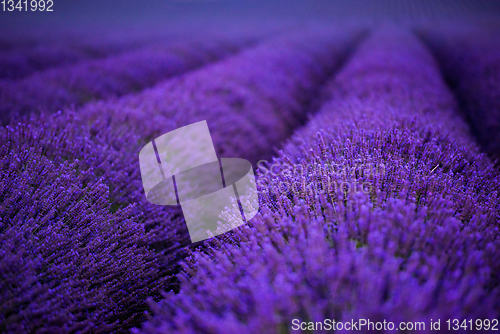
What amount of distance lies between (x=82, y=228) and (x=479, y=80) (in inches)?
127

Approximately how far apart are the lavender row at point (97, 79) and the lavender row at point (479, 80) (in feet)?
9.43

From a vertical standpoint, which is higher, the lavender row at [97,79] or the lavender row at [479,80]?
the lavender row at [97,79]

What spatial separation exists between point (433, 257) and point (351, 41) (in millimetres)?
6080

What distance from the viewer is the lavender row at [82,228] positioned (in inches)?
34.7

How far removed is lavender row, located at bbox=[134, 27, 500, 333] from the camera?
66 centimetres

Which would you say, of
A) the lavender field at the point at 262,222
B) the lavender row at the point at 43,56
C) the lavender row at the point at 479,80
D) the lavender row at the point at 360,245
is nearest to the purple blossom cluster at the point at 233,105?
the lavender field at the point at 262,222

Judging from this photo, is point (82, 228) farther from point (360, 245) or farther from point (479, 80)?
point (479, 80)

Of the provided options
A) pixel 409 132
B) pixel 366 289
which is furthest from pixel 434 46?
pixel 366 289

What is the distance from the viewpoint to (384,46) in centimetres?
414

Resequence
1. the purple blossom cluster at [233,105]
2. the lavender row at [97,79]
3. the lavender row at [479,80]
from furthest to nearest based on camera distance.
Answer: the lavender row at [97,79]
the lavender row at [479,80]
the purple blossom cluster at [233,105]

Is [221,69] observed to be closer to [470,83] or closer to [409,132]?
[409,132]

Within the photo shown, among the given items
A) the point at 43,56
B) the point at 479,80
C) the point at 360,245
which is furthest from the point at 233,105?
the point at 43,56

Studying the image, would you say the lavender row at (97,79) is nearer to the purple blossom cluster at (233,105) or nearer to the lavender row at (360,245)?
the purple blossom cluster at (233,105)

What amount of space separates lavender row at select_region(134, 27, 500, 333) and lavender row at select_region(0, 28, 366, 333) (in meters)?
0.21
